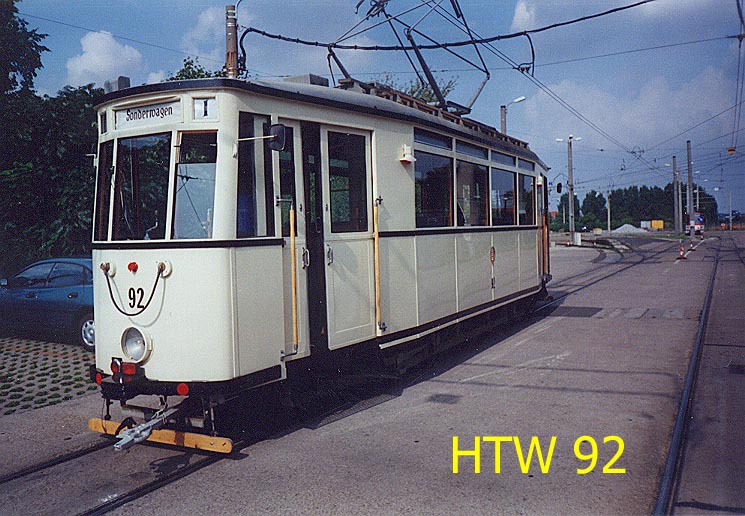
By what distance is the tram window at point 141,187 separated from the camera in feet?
17.9

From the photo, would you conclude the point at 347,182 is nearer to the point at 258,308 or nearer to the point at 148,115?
the point at 258,308

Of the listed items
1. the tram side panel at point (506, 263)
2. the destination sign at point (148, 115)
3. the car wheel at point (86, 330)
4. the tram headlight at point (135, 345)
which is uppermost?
the destination sign at point (148, 115)

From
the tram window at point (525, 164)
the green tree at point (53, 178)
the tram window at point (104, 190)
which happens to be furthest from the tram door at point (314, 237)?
the green tree at point (53, 178)

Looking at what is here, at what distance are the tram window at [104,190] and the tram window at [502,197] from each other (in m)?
6.05

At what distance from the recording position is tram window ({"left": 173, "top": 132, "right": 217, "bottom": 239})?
5.36 metres

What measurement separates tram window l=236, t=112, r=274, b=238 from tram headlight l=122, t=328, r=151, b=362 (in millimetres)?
1153

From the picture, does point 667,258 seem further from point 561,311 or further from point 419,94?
point 561,311

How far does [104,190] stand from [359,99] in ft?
8.84

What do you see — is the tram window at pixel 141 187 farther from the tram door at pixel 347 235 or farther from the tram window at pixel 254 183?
the tram door at pixel 347 235

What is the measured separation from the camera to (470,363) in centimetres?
910

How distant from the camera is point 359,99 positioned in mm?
6871

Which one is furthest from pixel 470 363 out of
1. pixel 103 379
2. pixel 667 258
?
pixel 667 258

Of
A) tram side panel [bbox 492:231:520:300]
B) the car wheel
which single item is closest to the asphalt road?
tram side panel [bbox 492:231:520:300]

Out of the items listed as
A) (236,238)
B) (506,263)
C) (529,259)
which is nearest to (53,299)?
(236,238)
